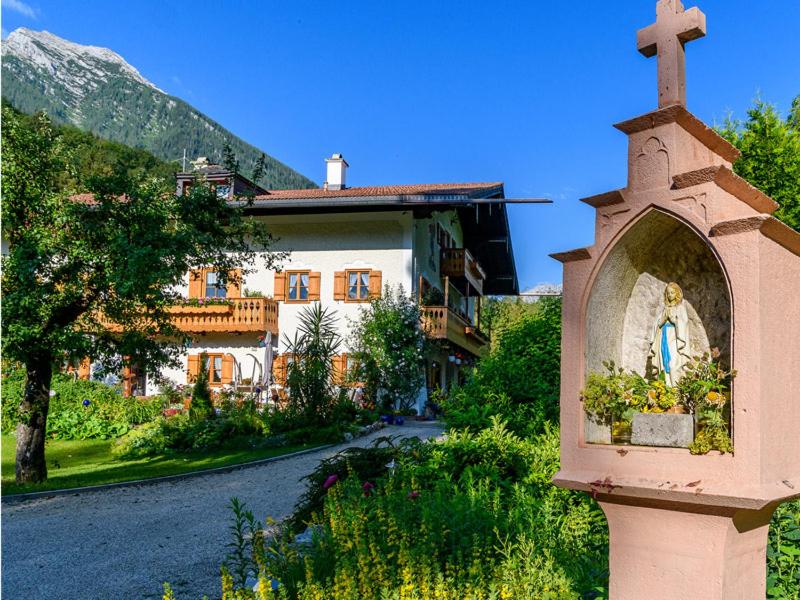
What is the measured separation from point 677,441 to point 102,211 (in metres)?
8.87

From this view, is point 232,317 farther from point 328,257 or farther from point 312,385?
point 312,385

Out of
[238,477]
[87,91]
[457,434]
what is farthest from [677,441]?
[87,91]

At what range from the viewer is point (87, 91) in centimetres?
16512

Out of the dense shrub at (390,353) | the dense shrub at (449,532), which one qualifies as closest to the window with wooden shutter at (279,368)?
the dense shrub at (390,353)

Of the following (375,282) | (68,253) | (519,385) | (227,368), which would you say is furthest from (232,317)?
(519,385)

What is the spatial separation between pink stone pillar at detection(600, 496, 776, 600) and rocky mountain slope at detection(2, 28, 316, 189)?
7272 centimetres

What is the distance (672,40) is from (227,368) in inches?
819

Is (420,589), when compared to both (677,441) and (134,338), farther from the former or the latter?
(134,338)

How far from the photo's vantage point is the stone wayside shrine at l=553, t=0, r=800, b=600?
3299mm

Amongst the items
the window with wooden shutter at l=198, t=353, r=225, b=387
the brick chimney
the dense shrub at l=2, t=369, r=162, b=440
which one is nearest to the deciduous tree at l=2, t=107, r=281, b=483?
the dense shrub at l=2, t=369, r=162, b=440

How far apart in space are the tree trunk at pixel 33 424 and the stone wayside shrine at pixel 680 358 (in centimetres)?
910

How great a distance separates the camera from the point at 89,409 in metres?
18.6

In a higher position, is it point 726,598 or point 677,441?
point 677,441

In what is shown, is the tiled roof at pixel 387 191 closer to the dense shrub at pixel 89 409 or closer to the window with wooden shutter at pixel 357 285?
the window with wooden shutter at pixel 357 285
